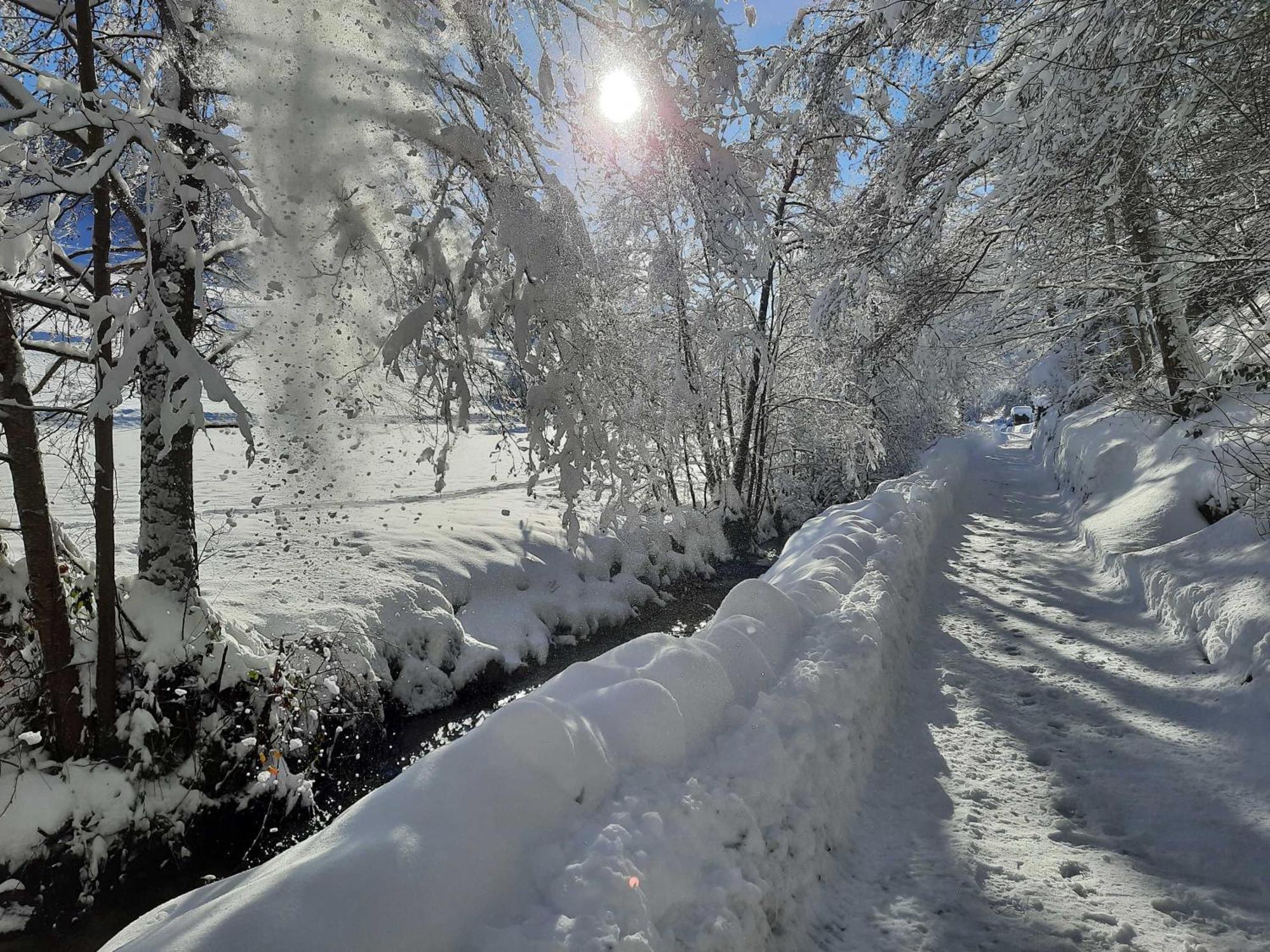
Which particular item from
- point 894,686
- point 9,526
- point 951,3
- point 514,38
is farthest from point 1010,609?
point 9,526

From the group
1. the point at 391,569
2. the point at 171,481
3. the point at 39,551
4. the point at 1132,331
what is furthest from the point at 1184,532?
the point at 39,551

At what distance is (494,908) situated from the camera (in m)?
1.69

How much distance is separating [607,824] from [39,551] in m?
3.79

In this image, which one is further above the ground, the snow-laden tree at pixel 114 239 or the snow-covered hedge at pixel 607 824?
the snow-laden tree at pixel 114 239

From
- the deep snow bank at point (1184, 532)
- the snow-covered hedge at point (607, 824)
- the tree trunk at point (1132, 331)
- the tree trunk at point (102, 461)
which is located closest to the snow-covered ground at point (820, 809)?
the snow-covered hedge at point (607, 824)

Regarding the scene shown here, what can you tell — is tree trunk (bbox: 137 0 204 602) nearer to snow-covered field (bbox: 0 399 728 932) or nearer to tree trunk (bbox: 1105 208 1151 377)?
snow-covered field (bbox: 0 399 728 932)

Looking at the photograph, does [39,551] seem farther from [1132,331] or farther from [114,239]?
[1132,331]

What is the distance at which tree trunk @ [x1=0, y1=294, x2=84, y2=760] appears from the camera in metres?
3.57

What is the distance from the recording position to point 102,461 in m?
3.13

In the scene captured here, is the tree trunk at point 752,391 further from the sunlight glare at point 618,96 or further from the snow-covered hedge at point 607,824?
the snow-covered hedge at point 607,824

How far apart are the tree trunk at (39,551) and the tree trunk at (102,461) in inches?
5.8

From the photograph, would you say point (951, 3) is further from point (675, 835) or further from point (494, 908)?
point (494, 908)

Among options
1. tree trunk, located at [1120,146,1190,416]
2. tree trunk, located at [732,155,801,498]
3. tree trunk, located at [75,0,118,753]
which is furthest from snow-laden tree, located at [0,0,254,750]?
tree trunk, located at [732,155,801,498]

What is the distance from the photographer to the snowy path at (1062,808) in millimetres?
2436
